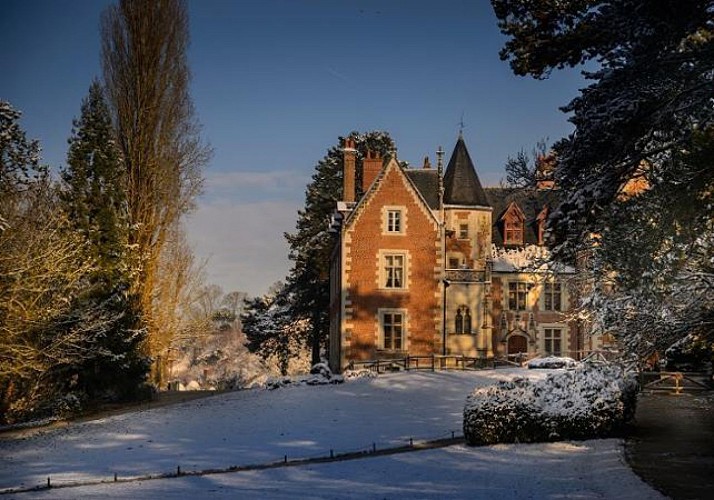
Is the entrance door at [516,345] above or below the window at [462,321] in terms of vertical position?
below

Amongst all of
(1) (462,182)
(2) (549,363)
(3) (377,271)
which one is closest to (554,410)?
(2) (549,363)

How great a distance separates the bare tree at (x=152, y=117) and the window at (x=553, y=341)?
765 inches

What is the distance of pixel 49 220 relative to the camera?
26.9 meters

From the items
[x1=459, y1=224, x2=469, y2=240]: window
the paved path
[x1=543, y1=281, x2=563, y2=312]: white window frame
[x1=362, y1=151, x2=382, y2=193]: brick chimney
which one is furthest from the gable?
the paved path

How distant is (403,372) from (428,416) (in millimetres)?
9472

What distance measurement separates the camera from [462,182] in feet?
143

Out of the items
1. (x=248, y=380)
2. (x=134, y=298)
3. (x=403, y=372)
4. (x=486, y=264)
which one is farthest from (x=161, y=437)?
(x=248, y=380)

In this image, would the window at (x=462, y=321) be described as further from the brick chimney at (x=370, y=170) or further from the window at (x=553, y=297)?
the brick chimney at (x=370, y=170)

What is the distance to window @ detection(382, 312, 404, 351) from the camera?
38.6 m

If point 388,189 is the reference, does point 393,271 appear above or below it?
below

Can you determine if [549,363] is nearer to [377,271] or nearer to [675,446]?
[377,271]

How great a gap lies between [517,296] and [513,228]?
4101 mm

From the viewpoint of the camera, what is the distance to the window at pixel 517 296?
4297 cm

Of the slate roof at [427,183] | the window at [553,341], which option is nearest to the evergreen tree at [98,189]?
the slate roof at [427,183]
